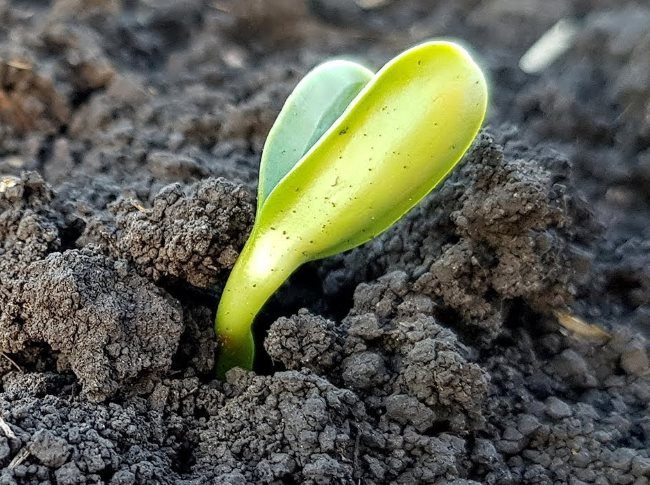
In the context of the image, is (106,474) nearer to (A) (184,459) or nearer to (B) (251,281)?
(A) (184,459)

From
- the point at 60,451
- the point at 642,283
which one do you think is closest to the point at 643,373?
the point at 642,283

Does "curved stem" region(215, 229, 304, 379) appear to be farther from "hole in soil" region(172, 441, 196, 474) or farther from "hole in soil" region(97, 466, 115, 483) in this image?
"hole in soil" region(97, 466, 115, 483)

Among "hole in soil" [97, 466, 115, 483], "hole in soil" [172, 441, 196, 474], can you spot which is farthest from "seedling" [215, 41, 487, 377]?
"hole in soil" [97, 466, 115, 483]

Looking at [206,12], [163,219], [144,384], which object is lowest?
[144,384]

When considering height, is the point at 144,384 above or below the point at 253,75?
below

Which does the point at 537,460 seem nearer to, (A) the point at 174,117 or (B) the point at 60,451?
(B) the point at 60,451

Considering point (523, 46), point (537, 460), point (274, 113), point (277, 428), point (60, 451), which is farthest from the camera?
point (523, 46)

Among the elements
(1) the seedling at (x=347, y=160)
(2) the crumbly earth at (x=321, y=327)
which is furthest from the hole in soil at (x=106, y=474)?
(1) the seedling at (x=347, y=160)
